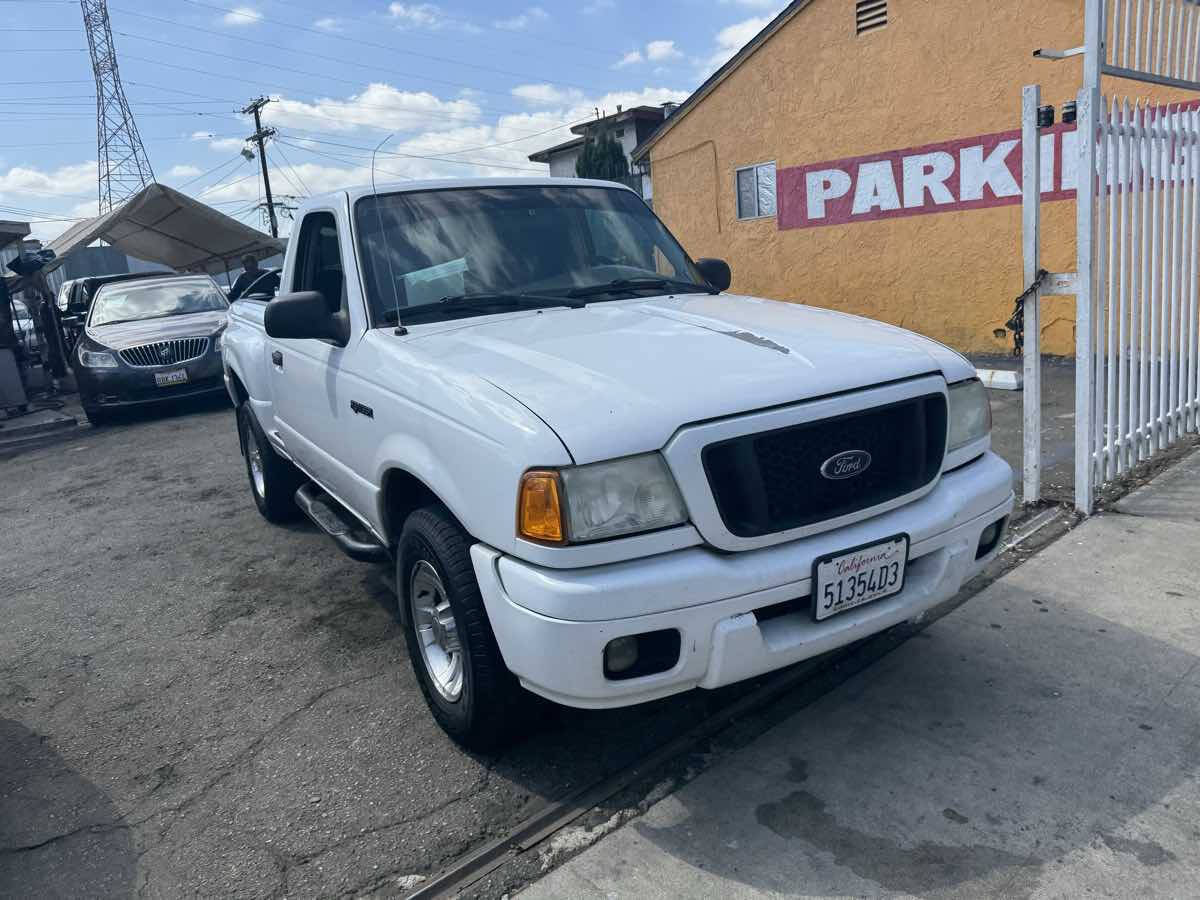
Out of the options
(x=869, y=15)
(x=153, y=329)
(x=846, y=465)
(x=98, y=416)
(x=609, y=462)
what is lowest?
(x=98, y=416)

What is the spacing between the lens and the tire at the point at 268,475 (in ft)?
18.2

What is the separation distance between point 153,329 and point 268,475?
261 inches

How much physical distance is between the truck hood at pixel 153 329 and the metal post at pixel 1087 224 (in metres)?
9.30

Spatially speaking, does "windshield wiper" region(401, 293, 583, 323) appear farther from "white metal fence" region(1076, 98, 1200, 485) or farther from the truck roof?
"white metal fence" region(1076, 98, 1200, 485)

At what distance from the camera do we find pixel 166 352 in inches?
428

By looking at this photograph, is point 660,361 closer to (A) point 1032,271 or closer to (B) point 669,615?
(B) point 669,615

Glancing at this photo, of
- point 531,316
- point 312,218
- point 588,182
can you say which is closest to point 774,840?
point 531,316

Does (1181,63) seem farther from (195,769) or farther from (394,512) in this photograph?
(195,769)

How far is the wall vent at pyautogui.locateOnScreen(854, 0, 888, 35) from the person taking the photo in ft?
35.1

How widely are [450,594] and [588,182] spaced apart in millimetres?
2307

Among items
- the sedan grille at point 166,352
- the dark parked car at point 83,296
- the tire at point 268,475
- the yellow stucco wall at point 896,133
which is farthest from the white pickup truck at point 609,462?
the dark parked car at point 83,296

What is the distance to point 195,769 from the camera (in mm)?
3102

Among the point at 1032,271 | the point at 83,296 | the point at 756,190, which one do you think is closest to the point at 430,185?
the point at 1032,271

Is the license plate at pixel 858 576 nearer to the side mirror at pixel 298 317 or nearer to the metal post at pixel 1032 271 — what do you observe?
the side mirror at pixel 298 317
